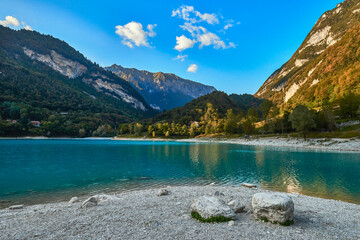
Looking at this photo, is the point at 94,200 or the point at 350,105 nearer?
the point at 94,200

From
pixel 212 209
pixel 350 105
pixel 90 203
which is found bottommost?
pixel 90 203

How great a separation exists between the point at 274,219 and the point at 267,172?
23.7m

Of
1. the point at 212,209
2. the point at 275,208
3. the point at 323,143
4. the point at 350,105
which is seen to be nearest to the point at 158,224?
the point at 212,209

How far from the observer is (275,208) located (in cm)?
971

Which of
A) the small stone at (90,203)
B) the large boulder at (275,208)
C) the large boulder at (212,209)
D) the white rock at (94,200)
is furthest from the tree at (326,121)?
the small stone at (90,203)


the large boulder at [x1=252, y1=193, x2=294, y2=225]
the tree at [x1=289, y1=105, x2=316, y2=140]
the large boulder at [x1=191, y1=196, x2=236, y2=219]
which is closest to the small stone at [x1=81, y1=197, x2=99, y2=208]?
the large boulder at [x1=191, y1=196, x2=236, y2=219]

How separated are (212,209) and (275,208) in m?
3.38

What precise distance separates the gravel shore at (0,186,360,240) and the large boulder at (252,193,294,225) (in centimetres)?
38

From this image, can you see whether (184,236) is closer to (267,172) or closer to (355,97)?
(267,172)

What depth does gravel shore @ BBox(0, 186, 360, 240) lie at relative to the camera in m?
8.77

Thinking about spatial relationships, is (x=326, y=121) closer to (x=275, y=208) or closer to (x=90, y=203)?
(x=275, y=208)

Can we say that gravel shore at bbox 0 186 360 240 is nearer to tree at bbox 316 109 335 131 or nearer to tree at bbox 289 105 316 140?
A: tree at bbox 289 105 316 140

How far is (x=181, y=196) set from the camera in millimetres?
16578

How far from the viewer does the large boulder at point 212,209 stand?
1051cm
